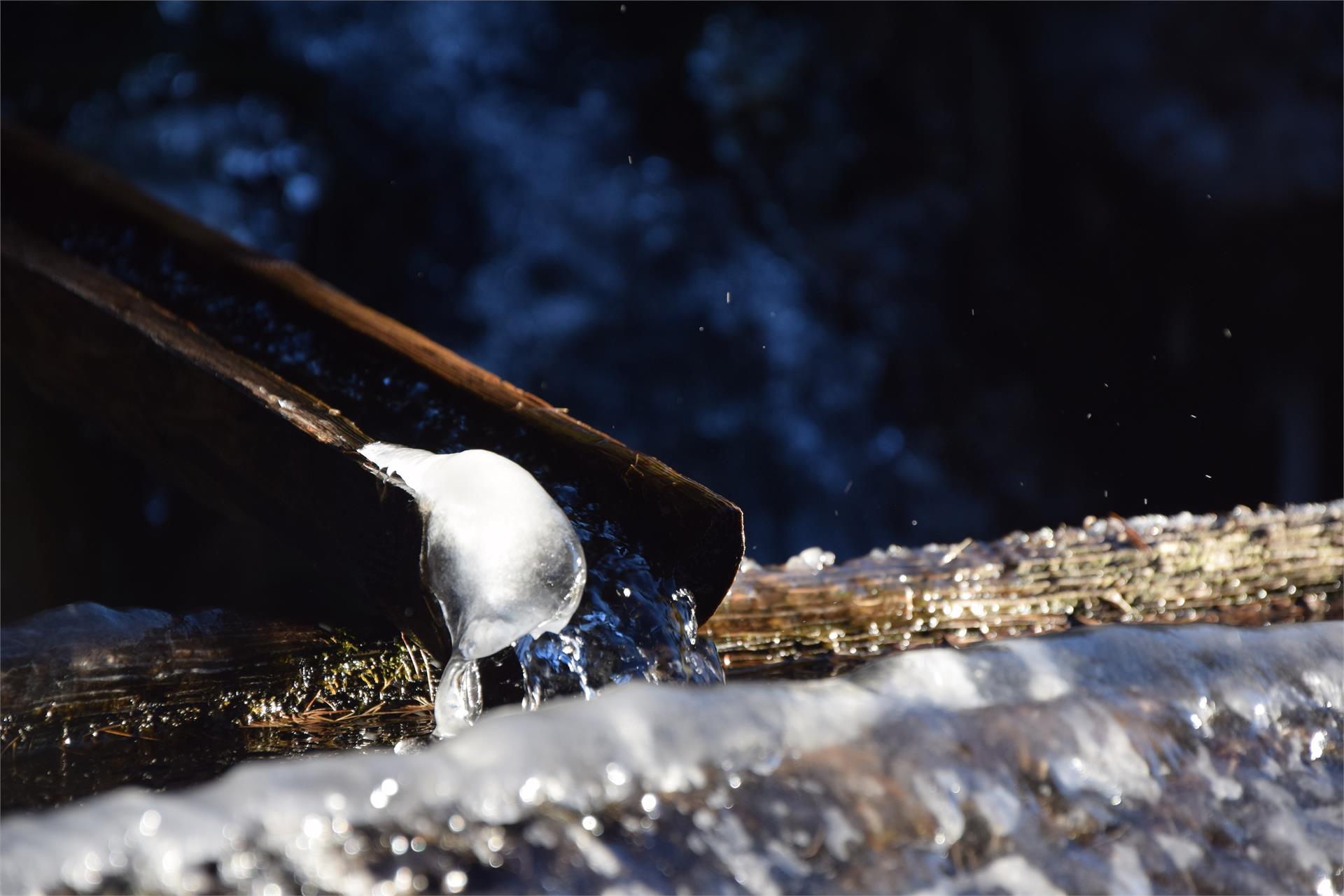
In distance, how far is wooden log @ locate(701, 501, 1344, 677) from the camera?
1707mm

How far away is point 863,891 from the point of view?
2.85ft

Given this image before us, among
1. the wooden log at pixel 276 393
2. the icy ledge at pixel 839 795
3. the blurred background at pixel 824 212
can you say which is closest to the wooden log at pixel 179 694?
the wooden log at pixel 276 393

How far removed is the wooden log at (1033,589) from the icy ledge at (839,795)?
518 millimetres

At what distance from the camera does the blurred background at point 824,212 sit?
6.12 metres

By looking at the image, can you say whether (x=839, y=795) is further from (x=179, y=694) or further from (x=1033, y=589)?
(x=1033, y=589)

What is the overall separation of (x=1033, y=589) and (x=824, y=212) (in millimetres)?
5648

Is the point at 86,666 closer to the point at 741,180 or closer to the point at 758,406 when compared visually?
the point at 758,406

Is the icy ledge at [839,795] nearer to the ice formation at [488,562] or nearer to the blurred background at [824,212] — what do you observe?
the ice formation at [488,562]

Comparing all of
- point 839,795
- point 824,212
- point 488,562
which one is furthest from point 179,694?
point 824,212

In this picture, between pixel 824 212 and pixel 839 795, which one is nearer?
pixel 839 795

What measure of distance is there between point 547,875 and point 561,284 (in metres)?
6.07

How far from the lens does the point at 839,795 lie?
36.3 inches

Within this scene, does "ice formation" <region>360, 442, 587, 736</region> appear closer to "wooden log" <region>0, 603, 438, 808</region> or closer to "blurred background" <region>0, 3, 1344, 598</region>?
"wooden log" <region>0, 603, 438, 808</region>

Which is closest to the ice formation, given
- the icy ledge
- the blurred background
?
the icy ledge
